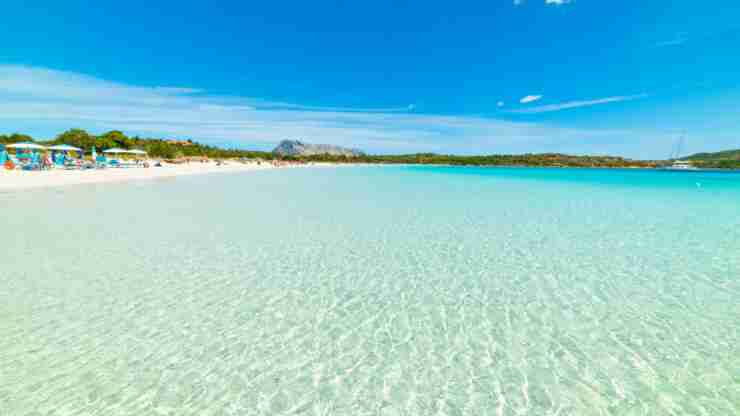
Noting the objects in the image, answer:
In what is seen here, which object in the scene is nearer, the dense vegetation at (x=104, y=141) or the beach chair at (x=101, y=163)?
the beach chair at (x=101, y=163)

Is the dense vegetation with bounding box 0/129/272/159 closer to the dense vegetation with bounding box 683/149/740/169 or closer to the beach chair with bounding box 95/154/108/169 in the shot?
the beach chair with bounding box 95/154/108/169

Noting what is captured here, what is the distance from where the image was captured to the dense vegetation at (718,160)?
107 m

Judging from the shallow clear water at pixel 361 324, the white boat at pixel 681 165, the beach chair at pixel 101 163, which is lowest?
the shallow clear water at pixel 361 324

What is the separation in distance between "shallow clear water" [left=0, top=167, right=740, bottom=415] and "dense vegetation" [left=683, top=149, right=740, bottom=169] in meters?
149

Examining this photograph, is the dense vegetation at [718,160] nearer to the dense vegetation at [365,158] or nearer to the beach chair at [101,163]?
the dense vegetation at [365,158]

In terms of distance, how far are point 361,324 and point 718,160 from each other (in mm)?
167923

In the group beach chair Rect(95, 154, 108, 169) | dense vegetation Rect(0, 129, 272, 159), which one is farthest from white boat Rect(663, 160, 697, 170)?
beach chair Rect(95, 154, 108, 169)

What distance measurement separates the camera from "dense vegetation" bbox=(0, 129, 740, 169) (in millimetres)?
56469

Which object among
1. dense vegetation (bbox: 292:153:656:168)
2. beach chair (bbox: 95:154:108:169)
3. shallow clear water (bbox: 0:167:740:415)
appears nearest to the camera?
shallow clear water (bbox: 0:167:740:415)

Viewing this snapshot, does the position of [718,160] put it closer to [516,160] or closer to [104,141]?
[516,160]

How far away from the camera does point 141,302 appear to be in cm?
450

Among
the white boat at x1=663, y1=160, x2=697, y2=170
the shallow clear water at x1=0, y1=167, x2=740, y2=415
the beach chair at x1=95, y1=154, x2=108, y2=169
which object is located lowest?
the shallow clear water at x1=0, y1=167, x2=740, y2=415

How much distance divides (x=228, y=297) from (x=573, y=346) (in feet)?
14.6

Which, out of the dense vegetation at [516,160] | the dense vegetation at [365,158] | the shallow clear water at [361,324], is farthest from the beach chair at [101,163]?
the dense vegetation at [516,160]
